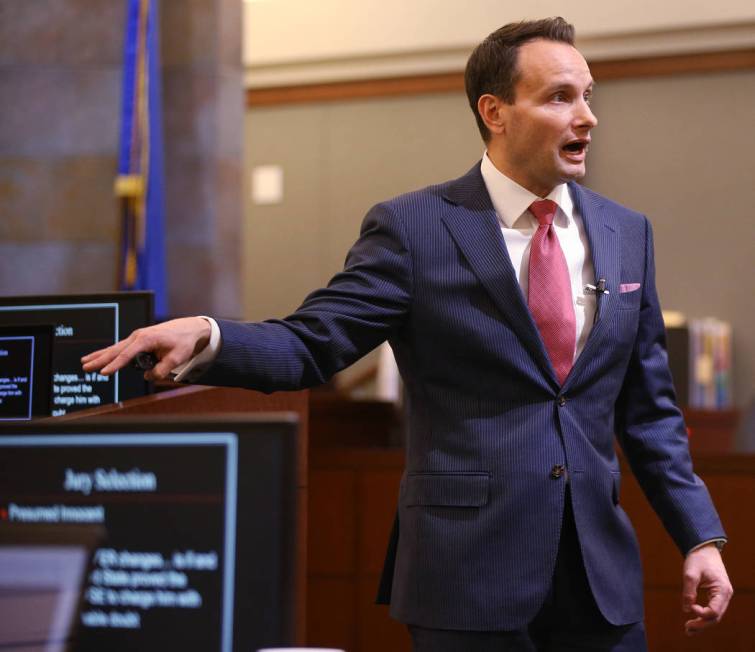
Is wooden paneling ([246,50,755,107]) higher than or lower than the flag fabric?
higher

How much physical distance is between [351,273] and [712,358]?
524cm

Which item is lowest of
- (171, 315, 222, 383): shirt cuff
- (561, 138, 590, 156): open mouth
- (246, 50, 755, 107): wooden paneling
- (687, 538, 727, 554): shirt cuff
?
(687, 538, 727, 554): shirt cuff

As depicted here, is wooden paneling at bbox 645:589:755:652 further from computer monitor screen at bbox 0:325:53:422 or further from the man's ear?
computer monitor screen at bbox 0:325:53:422

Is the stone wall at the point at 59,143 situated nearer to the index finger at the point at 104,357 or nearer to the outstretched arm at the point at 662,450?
the outstretched arm at the point at 662,450

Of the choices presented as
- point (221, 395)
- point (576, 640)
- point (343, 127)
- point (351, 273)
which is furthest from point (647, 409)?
point (343, 127)

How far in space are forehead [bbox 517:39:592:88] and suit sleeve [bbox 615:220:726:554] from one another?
0.36 m

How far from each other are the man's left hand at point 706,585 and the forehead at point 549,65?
0.83 m

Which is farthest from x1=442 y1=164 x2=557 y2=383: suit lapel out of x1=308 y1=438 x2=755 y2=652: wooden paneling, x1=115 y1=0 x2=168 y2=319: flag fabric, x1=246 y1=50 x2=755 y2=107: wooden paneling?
x1=246 y1=50 x2=755 y2=107: wooden paneling

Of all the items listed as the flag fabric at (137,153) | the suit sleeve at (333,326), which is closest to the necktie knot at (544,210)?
the suit sleeve at (333,326)

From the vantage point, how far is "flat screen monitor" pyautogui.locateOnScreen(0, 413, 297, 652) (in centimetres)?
80

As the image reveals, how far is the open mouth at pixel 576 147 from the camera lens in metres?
1.91

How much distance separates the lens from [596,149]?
7.21 m

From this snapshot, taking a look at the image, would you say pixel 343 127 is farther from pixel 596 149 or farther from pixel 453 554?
pixel 453 554

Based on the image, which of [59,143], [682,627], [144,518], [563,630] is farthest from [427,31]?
[144,518]
